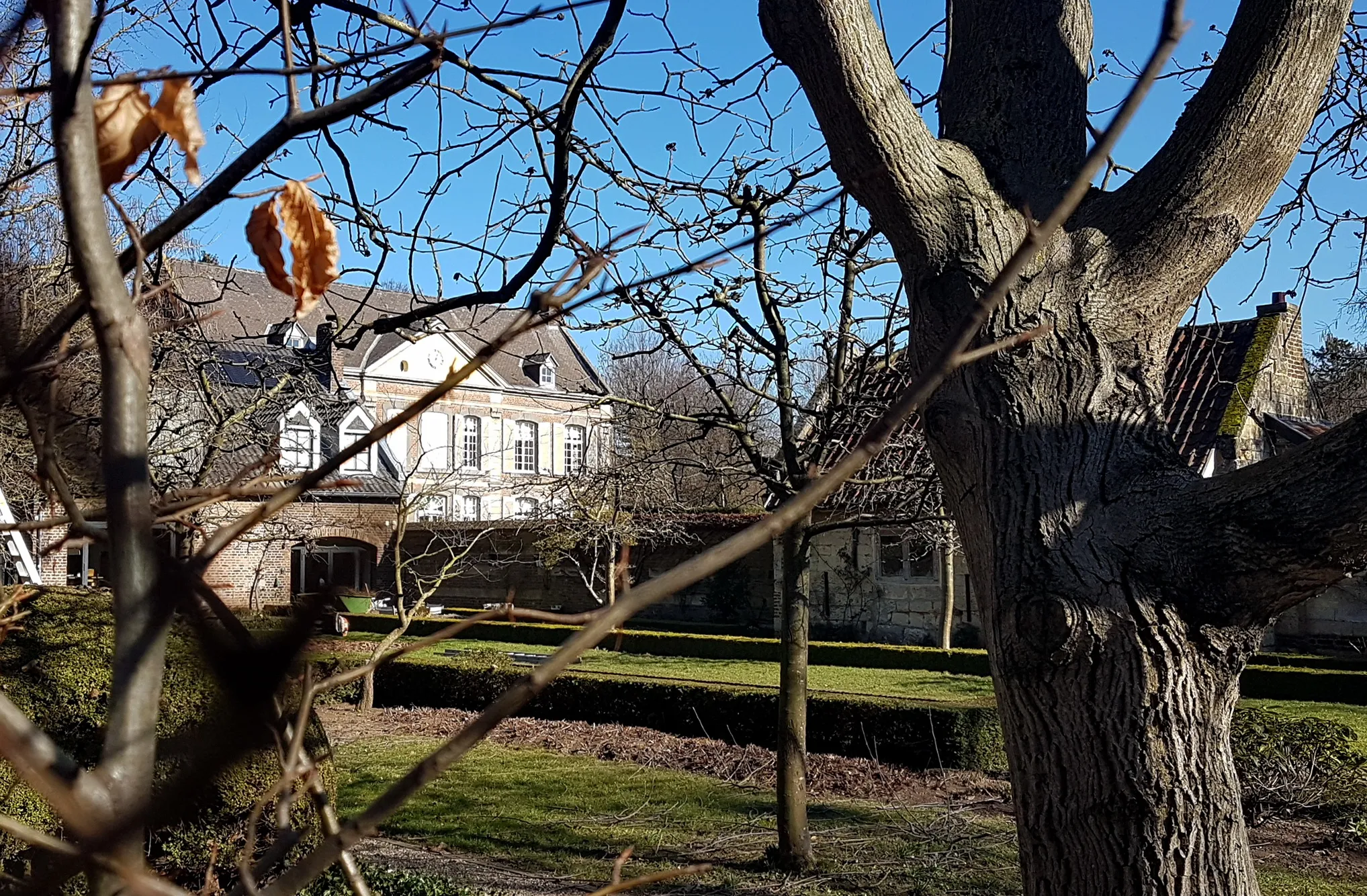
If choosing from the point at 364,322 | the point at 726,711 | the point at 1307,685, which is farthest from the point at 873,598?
the point at 364,322

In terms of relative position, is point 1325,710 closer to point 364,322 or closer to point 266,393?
point 364,322

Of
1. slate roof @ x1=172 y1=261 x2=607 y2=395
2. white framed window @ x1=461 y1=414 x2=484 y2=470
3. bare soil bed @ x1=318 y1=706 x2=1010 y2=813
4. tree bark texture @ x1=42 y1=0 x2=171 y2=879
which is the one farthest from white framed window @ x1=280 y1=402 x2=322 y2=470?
white framed window @ x1=461 y1=414 x2=484 y2=470

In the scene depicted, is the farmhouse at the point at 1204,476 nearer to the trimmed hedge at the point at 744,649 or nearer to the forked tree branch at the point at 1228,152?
the trimmed hedge at the point at 744,649

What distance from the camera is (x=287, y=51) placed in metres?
1.31

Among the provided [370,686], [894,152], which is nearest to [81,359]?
[894,152]

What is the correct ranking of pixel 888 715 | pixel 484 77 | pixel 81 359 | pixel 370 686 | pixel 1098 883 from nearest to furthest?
pixel 1098 883, pixel 484 77, pixel 81 359, pixel 888 715, pixel 370 686

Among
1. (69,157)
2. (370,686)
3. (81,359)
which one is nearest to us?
(69,157)

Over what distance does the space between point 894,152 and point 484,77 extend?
1.21 meters

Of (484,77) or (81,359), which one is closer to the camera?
(484,77)

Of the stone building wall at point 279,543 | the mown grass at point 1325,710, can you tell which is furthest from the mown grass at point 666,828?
the mown grass at point 1325,710

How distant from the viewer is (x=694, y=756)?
11203 mm

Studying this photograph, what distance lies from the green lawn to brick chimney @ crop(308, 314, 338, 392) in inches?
117

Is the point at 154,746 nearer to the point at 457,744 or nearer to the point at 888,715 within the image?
the point at 457,744

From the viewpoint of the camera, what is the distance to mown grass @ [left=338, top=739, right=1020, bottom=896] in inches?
283
